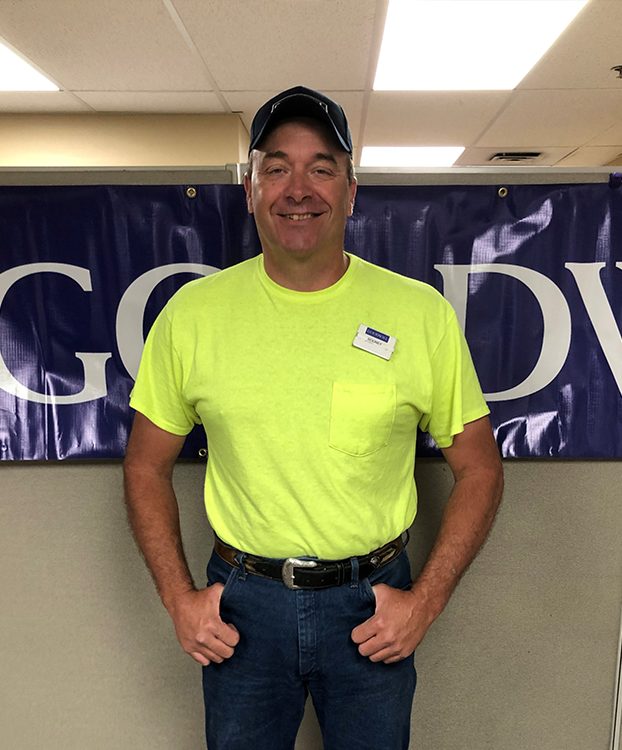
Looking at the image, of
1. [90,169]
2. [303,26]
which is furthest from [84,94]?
[90,169]

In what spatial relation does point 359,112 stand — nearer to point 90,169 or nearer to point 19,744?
point 90,169

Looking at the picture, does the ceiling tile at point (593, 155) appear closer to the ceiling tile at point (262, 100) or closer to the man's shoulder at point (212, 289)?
the ceiling tile at point (262, 100)

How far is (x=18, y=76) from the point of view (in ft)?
13.2

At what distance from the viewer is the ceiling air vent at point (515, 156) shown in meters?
5.83

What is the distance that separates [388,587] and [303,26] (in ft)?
10.5

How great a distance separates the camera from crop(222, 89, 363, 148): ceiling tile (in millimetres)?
4207

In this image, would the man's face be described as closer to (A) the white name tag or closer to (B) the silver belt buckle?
(A) the white name tag

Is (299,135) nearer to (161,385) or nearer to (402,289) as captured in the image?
(402,289)

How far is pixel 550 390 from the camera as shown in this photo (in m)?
1.37

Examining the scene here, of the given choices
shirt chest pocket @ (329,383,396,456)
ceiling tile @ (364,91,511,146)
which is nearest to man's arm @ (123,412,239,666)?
shirt chest pocket @ (329,383,396,456)

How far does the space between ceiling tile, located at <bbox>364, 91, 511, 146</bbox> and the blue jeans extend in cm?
413

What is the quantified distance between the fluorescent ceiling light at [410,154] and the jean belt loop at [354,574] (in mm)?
5265

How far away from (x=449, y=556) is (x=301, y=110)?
0.90 m

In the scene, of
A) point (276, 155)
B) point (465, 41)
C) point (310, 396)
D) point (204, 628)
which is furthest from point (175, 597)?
point (465, 41)
